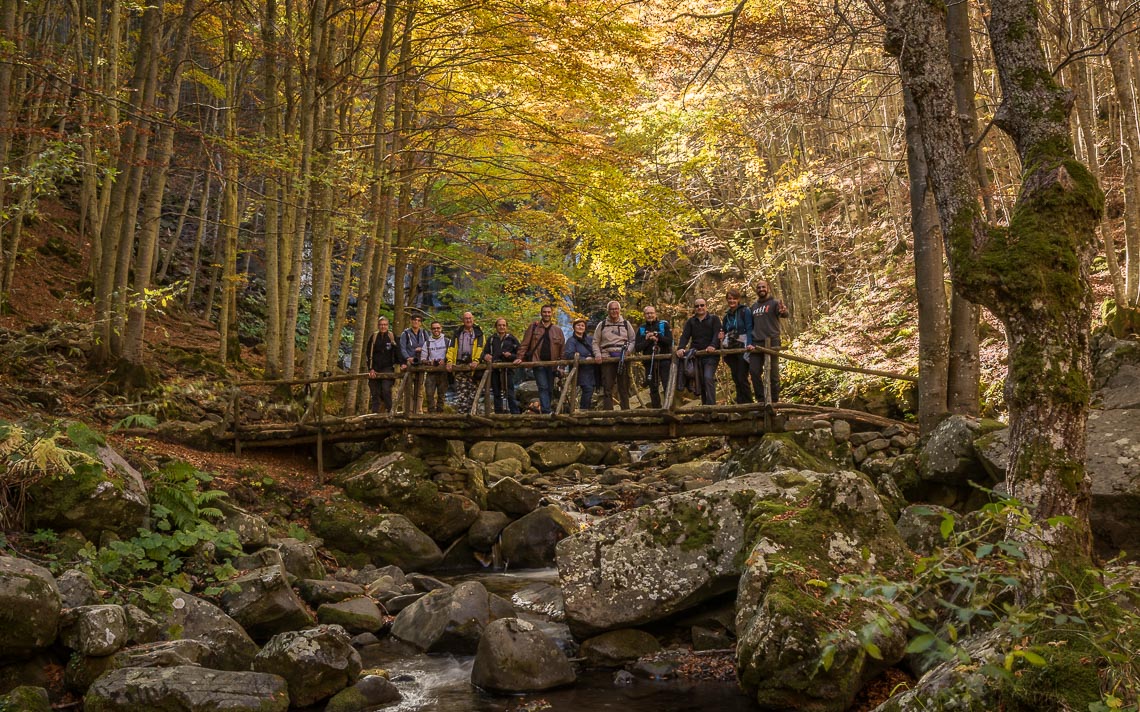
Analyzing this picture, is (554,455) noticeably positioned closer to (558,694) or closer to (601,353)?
(601,353)

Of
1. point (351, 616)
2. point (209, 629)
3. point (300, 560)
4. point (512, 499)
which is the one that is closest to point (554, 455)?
point (512, 499)

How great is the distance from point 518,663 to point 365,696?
124cm

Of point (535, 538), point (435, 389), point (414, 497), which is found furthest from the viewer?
point (435, 389)

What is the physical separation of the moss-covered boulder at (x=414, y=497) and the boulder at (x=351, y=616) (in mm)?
3475

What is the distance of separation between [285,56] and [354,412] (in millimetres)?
5930

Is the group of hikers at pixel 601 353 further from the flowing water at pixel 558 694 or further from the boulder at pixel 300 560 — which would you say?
the flowing water at pixel 558 694

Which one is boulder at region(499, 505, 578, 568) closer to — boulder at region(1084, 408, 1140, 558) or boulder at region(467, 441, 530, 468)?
boulder at region(467, 441, 530, 468)

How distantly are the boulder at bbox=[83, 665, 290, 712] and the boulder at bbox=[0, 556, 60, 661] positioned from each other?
1.95 feet

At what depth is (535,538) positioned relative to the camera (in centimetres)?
1147

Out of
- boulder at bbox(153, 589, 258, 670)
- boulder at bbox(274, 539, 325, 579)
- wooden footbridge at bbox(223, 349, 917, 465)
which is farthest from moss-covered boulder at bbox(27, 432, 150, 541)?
wooden footbridge at bbox(223, 349, 917, 465)

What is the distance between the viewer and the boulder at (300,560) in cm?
929

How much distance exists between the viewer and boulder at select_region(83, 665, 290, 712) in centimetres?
543

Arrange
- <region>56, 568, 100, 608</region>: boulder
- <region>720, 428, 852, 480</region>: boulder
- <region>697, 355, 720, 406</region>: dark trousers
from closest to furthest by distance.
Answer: <region>56, 568, 100, 608</region>: boulder < <region>720, 428, 852, 480</region>: boulder < <region>697, 355, 720, 406</region>: dark trousers

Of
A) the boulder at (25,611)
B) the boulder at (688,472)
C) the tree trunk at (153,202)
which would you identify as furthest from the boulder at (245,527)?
the boulder at (688,472)
